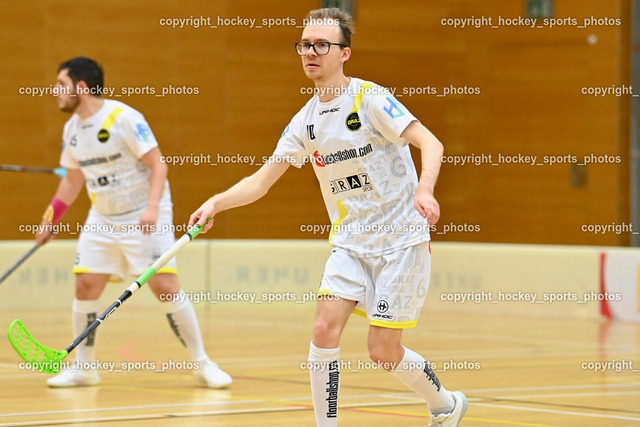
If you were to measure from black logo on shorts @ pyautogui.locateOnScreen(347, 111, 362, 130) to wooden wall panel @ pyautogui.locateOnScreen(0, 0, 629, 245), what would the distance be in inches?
333

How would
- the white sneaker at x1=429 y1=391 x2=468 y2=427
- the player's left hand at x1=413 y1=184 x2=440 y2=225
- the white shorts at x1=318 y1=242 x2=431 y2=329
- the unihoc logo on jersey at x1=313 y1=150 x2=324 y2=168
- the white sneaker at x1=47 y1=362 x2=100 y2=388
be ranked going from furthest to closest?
the white sneaker at x1=47 y1=362 x2=100 y2=388 < the white sneaker at x1=429 y1=391 x2=468 y2=427 < the unihoc logo on jersey at x1=313 y1=150 x2=324 y2=168 < the white shorts at x1=318 y1=242 x2=431 y2=329 < the player's left hand at x1=413 y1=184 x2=440 y2=225

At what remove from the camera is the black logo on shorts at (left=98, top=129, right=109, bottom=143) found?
22.5 feet

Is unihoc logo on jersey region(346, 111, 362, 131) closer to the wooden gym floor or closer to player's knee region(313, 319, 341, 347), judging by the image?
player's knee region(313, 319, 341, 347)

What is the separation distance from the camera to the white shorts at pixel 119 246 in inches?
269

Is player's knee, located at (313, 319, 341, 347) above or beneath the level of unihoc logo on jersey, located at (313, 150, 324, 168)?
beneath

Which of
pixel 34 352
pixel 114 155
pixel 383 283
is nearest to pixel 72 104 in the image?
pixel 114 155

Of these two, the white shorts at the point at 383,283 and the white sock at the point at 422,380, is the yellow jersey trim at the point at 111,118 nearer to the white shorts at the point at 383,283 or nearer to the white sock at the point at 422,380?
the white shorts at the point at 383,283

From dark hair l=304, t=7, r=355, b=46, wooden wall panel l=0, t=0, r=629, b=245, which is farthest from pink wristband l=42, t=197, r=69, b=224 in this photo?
wooden wall panel l=0, t=0, r=629, b=245

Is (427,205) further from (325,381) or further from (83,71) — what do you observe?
(83,71)

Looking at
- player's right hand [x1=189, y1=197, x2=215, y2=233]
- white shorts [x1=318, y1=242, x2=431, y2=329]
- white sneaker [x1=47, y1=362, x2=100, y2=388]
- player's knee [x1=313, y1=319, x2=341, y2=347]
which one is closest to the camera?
player's knee [x1=313, y1=319, x2=341, y2=347]

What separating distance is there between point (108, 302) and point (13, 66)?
116 inches

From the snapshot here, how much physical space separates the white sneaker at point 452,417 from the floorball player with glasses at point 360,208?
6.7 inches

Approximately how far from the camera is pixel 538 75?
13930 mm

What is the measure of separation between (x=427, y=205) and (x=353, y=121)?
0.81 meters
